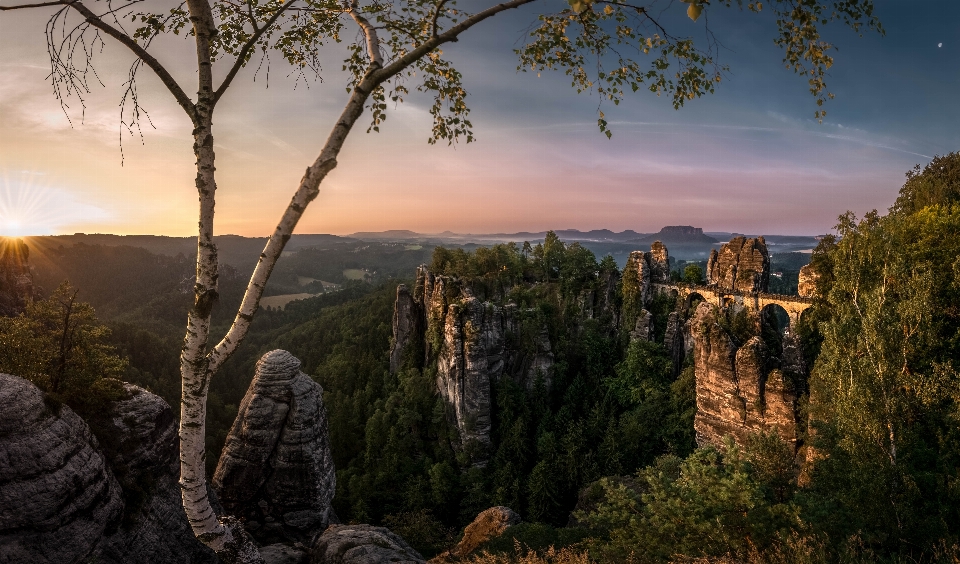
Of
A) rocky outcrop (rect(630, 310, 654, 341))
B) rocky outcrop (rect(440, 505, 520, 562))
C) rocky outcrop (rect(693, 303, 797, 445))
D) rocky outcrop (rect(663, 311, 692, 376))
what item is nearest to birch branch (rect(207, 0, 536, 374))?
rocky outcrop (rect(440, 505, 520, 562))

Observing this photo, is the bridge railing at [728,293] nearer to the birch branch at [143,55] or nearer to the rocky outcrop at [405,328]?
the rocky outcrop at [405,328]

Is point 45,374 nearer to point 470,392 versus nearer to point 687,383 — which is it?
point 470,392

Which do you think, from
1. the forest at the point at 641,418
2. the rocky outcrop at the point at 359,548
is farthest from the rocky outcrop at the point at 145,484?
the rocky outcrop at the point at 359,548

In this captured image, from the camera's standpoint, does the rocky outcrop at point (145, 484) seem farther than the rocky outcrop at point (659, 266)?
No

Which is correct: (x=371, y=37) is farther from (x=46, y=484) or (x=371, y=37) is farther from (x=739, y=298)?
(x=739, y=298)

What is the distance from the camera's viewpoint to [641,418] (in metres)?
33.6

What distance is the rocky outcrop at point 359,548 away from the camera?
489 inches

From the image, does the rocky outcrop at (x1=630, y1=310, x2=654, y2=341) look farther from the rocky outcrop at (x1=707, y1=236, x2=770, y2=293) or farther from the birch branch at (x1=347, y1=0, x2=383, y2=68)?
the birch branch at (x1=347, y1=0, x2=383, y2=68)

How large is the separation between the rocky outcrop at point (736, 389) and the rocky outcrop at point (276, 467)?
19981mm

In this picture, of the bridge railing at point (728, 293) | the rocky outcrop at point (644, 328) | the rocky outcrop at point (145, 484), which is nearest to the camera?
the rocky outcrop at point (145, 484)

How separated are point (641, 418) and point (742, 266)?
18900 millimetres

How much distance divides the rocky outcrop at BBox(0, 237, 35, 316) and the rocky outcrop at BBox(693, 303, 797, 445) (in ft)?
164

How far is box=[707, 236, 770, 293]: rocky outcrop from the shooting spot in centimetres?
3934

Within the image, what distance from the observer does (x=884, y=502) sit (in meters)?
11.8
